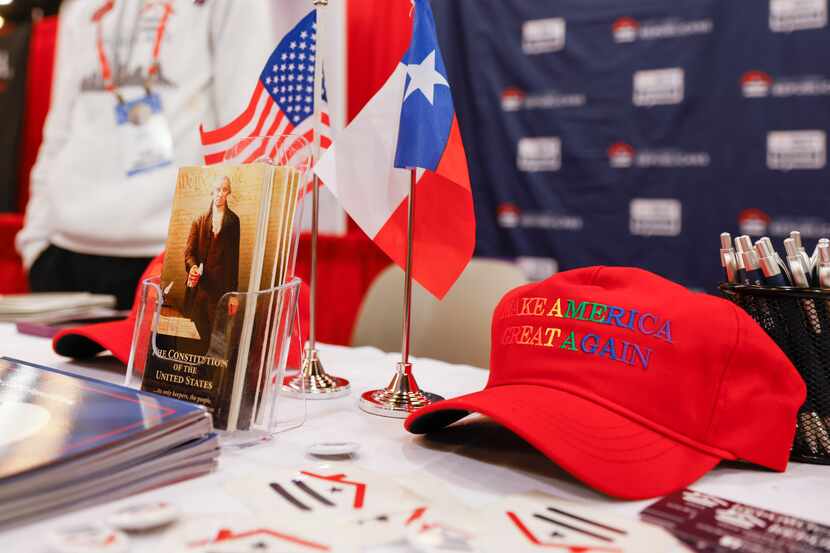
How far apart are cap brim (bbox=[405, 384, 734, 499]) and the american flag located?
0.55 metres

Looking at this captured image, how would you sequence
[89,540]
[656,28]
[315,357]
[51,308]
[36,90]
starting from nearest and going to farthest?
1. [89,540]
2. [315,357]
3. [51,308]
4. [656,28]
5. [36,90]

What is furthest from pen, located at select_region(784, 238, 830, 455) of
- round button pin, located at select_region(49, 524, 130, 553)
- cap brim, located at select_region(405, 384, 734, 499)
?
round button pin, located at select_region(49, 524, 130, 553)

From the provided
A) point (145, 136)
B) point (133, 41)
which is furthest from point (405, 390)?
point (133, 41)

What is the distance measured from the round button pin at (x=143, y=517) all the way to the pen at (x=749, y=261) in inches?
23.6

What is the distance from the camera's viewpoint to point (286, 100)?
41.0 inches

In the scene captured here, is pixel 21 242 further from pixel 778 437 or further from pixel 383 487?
pixel 778 437

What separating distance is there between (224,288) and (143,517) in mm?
266

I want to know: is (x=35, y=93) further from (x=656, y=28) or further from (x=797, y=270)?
(x=797, y=270)

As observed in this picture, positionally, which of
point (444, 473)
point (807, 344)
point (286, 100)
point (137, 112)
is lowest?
point (444, 473)

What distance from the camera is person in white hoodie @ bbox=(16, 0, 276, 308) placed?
1.91 meters

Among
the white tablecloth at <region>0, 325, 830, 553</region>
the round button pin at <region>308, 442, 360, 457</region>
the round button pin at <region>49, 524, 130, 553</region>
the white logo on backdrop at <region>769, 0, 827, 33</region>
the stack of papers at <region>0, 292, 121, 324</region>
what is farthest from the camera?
the white logo on backdrop at <region>769, 0, 827, 33</region>

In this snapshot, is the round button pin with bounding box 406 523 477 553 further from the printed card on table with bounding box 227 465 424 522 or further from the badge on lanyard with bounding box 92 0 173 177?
the badge on lanyard with bounding box 92 0 173 177

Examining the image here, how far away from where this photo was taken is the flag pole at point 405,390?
839 millimetres

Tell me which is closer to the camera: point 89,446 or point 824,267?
point 89,446
